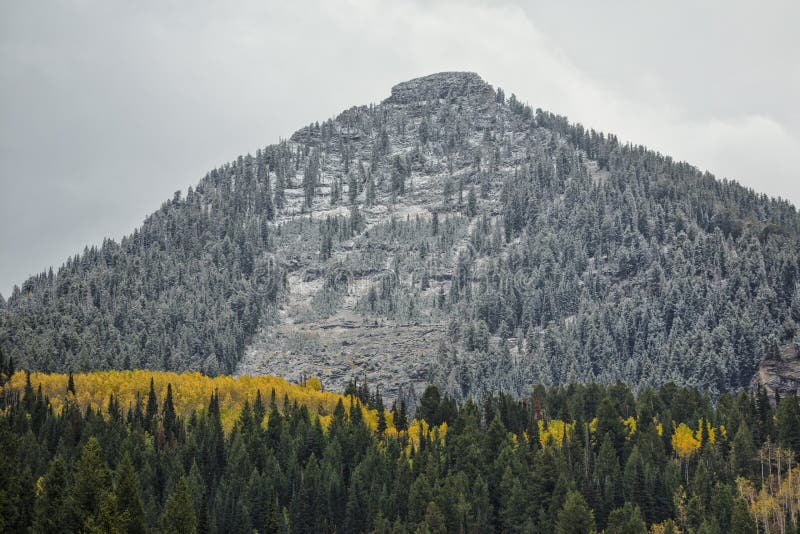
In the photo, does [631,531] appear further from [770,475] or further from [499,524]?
[770,475]

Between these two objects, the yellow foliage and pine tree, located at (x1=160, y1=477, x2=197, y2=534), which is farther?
the yellow foliage

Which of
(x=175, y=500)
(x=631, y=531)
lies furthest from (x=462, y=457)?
(x=175, y=500)

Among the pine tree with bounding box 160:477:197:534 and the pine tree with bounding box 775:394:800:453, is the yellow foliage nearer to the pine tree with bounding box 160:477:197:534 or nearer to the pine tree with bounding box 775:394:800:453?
the pine tree with bounding box 775:394:800:453

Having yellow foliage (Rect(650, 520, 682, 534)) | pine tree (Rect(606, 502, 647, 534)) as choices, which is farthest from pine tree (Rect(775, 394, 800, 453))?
pine tree (Rect(606, 502, 647, 534))

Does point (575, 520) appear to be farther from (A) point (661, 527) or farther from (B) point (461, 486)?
(B) point (461, 486)

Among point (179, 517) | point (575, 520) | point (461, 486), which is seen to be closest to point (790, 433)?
point (575, 520)

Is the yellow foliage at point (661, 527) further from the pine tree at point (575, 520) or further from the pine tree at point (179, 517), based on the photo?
the pine tree at point (179, 517)

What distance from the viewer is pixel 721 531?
158 m

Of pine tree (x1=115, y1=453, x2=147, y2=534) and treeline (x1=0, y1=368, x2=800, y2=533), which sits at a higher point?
pine tree (x1=115, y1=453, x2=147, y2=534)

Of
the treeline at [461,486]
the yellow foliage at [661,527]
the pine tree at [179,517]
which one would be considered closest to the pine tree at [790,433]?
the treeline at [461,486]

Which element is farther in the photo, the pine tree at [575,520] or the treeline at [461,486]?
the treeline at [461,486]

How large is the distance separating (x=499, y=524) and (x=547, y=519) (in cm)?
1101

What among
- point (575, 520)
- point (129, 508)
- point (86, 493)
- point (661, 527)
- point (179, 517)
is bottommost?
point (661, 527)

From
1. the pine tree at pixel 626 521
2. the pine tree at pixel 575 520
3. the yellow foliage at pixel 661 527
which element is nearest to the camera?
the pine tree at pixel 626 521
